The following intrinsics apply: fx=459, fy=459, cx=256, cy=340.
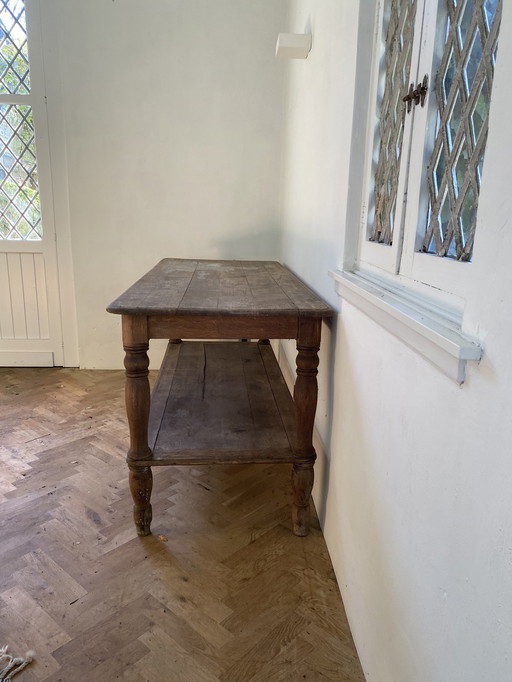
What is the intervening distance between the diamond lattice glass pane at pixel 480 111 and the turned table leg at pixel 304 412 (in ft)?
2.48

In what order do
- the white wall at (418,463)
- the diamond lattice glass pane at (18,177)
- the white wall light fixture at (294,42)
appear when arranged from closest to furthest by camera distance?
the white wall at (418,463) < the white wall light fixture at (294,42) < the diamond lattice glass pane at (18,177)

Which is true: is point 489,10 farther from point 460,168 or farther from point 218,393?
point 218,393

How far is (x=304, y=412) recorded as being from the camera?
149 cm

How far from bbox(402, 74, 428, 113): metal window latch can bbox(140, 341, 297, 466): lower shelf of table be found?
106cm

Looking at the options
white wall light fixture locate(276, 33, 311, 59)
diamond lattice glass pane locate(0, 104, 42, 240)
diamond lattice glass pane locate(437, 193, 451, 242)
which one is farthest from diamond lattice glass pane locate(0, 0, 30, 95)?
diamond lattice glass pane locate(437, 193, 451, 242)

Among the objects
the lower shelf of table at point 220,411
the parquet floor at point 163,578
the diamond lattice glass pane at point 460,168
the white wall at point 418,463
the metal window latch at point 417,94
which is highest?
the metal window latch at point 417,94

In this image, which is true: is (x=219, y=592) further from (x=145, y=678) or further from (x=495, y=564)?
(x=495, y=564)

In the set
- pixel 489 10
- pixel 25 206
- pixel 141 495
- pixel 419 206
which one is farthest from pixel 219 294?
pixel 25 206

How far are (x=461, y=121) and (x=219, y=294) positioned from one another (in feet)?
3.33

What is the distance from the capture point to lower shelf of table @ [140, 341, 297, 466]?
59.9 inches

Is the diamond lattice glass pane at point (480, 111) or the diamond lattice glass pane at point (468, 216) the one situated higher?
the diamond lattice glass pane at point (480, 111)

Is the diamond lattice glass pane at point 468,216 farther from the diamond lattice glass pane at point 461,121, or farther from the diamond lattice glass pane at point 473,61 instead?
the diamond lattice glass pane at point 473,61

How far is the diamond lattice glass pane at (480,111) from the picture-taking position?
71cm

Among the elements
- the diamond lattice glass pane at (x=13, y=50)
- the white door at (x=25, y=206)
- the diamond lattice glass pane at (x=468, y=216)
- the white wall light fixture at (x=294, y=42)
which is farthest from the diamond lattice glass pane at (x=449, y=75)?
the diamond lattice glass pane at (x=13, y=50)
